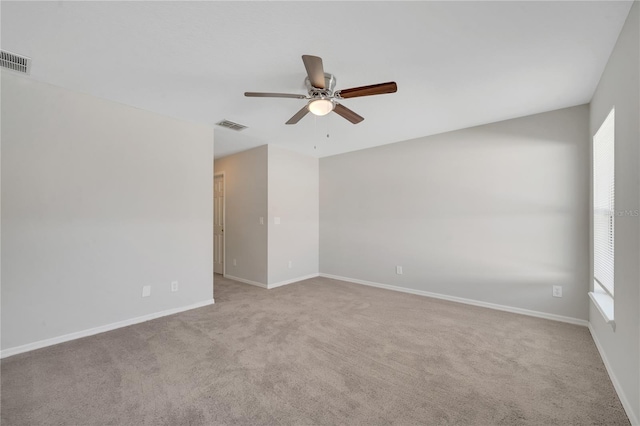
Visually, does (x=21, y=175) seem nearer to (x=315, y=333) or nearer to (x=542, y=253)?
(x=315, y=333)

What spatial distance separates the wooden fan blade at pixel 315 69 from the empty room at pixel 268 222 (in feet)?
0.05

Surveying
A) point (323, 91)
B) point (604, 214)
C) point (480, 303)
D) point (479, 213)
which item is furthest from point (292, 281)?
A: point (604, 214)

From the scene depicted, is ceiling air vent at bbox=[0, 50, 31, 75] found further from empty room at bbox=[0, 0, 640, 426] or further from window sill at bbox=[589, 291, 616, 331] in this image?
window sill at bbox=[589, 291, 616, 331]

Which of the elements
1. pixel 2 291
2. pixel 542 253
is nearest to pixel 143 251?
pixel 2 291

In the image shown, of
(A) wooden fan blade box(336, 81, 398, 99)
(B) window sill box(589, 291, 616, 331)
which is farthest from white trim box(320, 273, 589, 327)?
(A) wooden fan blade box(336, 81, 398, 99)

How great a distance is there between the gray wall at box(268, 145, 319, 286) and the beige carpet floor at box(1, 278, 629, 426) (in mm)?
1581

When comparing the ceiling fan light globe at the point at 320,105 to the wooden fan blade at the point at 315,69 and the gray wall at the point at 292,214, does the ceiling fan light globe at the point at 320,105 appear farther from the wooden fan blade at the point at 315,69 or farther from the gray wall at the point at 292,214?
the gray wall at the point at 292,214

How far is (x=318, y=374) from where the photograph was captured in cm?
197

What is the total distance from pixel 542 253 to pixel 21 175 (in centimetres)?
539

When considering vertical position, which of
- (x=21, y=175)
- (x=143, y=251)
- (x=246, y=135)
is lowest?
(x=143, y=251)

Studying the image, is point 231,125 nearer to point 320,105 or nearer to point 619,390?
point 320,105

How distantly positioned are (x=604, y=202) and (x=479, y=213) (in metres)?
1.26

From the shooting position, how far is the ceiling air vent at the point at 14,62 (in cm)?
201

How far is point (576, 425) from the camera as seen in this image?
58.9 inches
